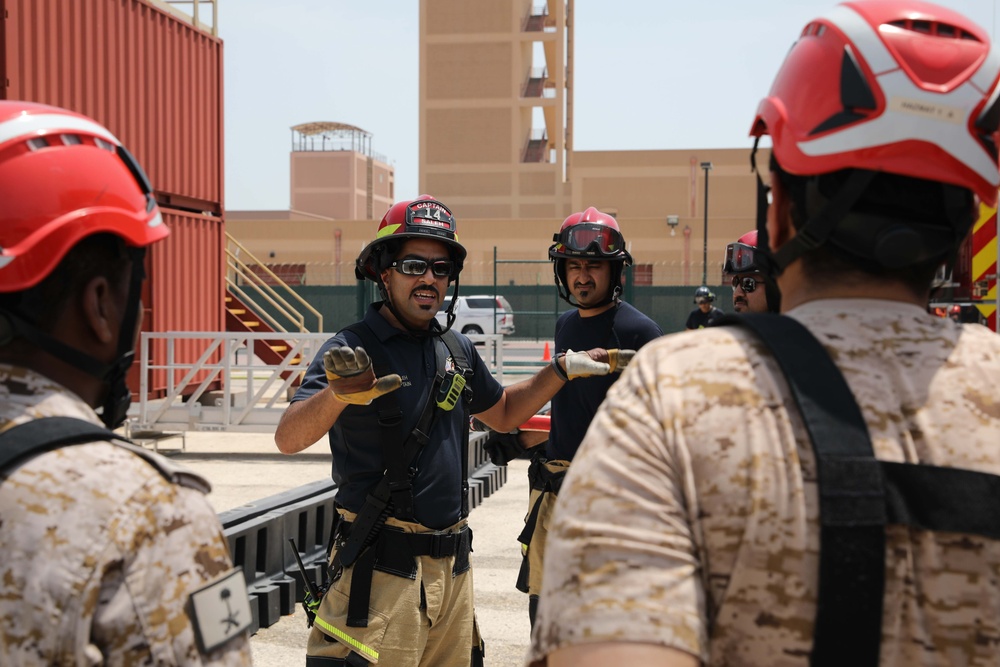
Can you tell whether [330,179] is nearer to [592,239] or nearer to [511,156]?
[511,156]

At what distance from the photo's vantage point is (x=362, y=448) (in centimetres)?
376

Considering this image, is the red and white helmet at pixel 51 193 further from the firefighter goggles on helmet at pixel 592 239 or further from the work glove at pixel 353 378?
the firefighter goggles on helmet at pixel 592 239

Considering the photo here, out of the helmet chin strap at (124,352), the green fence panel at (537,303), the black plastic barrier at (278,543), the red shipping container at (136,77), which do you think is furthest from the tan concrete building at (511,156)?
the helmet chin strap at (124,352)

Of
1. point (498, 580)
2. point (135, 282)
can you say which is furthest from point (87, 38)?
point (135, 282)

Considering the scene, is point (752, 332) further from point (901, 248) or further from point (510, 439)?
point (510, 439)

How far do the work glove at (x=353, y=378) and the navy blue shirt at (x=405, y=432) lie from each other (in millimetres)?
437

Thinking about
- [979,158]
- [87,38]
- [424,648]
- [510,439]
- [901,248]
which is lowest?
[424,648]

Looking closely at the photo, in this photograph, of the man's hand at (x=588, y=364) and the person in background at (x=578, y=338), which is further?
the person in background at (x=578, y=338)

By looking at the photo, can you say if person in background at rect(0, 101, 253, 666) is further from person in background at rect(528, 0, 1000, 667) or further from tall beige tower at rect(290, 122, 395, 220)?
tall beige tower at rect(290, 122, 395, 220)

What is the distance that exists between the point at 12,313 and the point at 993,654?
1398 mm

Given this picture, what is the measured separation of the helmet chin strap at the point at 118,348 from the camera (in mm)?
1539

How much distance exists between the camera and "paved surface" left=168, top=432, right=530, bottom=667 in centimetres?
572

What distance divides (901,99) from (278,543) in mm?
5437

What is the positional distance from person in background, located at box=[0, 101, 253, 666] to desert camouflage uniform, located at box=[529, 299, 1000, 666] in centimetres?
49
